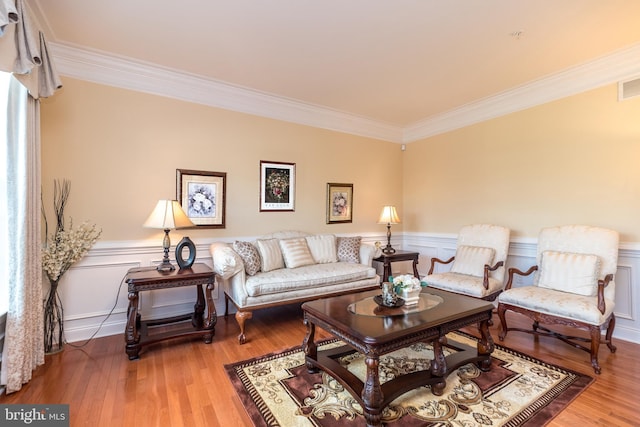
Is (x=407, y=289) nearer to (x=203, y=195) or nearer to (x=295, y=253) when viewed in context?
(x=295, y=253)

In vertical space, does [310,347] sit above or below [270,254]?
below

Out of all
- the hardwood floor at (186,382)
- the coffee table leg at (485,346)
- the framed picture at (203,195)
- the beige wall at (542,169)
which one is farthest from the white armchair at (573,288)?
the framed picture at (203,195)

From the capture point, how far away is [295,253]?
145 inches

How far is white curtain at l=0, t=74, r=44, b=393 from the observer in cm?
201

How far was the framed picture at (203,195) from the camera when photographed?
3.40 metres

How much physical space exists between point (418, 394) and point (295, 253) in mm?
2061

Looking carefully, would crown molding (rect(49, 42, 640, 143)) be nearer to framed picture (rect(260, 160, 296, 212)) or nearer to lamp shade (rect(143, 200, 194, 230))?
framed picture (rect(260, 160, 296, 212))

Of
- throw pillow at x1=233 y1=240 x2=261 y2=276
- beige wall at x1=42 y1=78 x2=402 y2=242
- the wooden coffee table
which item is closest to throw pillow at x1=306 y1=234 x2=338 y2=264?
beige wall at x1=42 y1=78 x2=402 y2=242

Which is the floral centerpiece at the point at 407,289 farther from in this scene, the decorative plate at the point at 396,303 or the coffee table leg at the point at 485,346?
the coffee table leg at the point at 485,346

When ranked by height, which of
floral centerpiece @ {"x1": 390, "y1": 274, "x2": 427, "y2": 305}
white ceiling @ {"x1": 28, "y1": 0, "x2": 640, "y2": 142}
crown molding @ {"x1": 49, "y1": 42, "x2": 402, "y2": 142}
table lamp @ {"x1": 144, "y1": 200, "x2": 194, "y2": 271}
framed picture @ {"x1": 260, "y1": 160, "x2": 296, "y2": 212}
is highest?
white ceiling @ {"x1": 28, "y1": 0, "x2": 640, "y2": 142}

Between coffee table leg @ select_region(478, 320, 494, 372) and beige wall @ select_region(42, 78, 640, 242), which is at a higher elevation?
beige wall @ select_region(42, 78, 640, 242)

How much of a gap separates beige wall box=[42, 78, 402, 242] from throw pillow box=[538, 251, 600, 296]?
2566 millimetres

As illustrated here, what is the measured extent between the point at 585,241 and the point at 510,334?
3.92 ft

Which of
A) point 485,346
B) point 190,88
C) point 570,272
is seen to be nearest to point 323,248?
point 485,346
